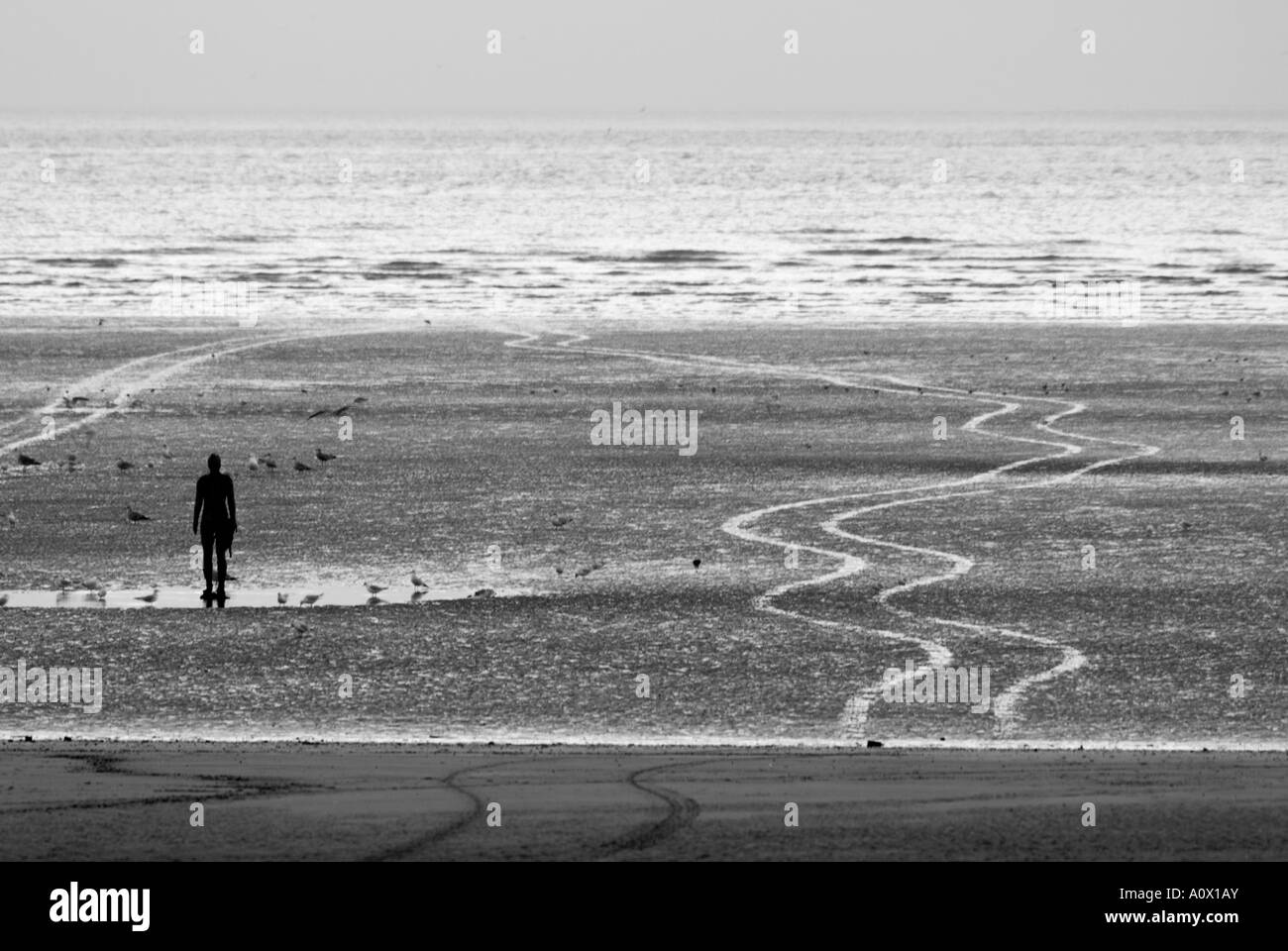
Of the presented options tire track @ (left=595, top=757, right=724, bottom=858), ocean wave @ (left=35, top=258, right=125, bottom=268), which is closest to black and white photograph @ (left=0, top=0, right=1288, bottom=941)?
tire track @ (left=595, top=757, right=724, bottom=858)

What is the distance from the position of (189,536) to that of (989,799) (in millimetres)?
11851

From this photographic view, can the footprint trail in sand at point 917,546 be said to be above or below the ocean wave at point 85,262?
below

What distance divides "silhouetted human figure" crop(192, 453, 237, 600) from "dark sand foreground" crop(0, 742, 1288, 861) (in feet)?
16.1

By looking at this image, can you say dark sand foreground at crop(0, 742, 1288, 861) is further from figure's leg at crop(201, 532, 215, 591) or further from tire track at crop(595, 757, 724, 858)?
figure's leg at crop(201, 532, 215, 591)

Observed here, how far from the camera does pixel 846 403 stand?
3184 centimetres

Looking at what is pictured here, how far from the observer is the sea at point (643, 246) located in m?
54.6

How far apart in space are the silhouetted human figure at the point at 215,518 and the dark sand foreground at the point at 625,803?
16.1ft

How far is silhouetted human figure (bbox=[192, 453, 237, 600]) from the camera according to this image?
17.5 metres

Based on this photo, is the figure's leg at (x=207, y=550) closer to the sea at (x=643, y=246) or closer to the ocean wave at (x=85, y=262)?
the sea at (x=643, y=246)

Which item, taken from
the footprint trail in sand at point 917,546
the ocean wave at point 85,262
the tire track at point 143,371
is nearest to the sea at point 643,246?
the ocean wave at point 85,262

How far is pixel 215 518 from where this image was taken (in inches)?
699
